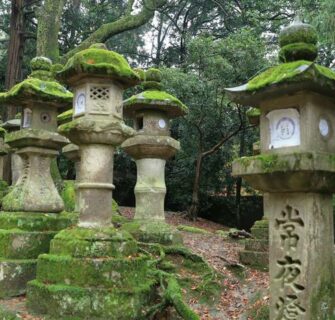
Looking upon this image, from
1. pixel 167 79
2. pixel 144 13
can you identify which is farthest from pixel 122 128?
pixel 144 13

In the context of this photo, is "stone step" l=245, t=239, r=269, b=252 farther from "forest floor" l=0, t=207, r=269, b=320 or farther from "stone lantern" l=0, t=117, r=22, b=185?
"stone lantern" l=0, t=117, r=22, b=185

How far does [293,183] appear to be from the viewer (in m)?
4.23

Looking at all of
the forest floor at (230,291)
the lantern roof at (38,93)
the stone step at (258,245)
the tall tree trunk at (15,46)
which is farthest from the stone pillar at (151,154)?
the tall tree trunk at (15,46)

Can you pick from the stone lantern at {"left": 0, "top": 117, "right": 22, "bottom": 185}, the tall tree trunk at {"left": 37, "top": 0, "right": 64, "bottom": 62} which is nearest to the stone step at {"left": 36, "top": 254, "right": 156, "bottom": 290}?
the stone lantern at {"left": 0, "top": 117, "right": 22, "bottom": 185}

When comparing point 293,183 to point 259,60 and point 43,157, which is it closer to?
point 43,157

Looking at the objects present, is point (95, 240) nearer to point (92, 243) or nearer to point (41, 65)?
point (92, 243)

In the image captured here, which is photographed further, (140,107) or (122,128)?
(140,107)

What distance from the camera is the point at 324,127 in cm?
436

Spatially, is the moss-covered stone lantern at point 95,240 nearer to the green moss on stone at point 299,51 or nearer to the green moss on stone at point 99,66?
the green moss on stone at point 99,66

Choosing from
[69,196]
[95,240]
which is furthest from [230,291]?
[69,196]

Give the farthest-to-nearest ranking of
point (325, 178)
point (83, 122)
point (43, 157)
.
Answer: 1. point (43, 157)
2. point (83, 122)
3. point (325, 178)

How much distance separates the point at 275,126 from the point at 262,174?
511 millimetres

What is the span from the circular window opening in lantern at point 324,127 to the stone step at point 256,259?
13.7ft

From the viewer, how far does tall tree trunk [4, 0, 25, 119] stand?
1634cm
